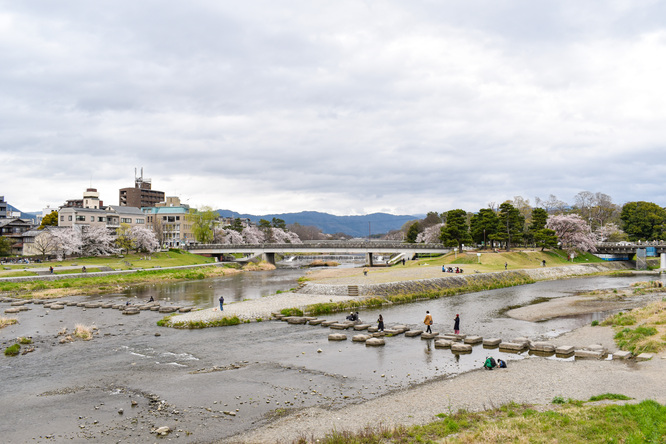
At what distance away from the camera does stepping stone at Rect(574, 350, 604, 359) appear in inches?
995

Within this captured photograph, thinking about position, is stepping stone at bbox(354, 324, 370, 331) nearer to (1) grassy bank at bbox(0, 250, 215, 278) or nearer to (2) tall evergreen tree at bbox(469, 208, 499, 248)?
(1) grassy bank at bbox(0, 250, 215, 278)

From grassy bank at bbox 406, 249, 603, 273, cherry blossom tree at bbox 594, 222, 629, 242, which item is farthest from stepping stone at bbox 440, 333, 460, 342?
cherry blossom tree at bbox 594, 222, 629, 242

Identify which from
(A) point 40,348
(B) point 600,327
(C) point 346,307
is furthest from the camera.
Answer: (C) point 346,307

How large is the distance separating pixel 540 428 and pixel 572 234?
100703 mm

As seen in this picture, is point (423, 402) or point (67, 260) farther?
point (67, 260)

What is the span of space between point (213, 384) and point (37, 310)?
3566 cm

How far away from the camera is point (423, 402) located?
18906 millimetres

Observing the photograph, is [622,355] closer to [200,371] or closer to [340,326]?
[340,326]

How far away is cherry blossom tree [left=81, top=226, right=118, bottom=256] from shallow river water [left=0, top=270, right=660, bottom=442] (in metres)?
55.1

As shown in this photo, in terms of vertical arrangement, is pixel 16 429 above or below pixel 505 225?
below

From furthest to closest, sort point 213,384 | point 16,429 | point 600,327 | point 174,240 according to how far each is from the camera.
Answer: point 174,240 → point 600,327 → point 213,384 → point 16,429

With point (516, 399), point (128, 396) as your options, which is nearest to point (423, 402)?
point (516, 399)

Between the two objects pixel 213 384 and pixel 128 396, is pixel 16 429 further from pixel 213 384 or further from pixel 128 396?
pixel 213 384

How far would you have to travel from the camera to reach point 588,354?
2553cm
